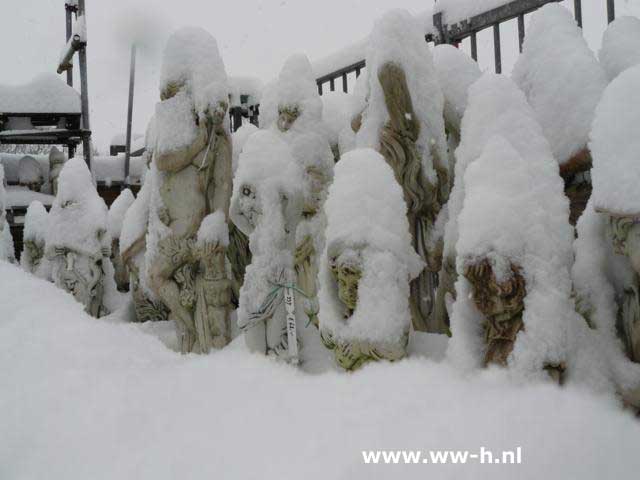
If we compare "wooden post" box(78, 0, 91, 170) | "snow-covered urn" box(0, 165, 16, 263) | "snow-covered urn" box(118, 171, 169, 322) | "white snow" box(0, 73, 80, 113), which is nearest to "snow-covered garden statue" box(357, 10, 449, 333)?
"snow-covered urn" box(118, 171, 169, 322)

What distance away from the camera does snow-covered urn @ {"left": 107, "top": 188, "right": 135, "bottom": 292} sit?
23.6 feet

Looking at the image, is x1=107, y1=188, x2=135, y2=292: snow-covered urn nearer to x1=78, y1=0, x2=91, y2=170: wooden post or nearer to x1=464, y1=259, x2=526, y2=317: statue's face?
x1=78, y1=0, x2=91, y2=170: wooden post

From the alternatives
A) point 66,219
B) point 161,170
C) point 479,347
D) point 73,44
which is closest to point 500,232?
point 479,347

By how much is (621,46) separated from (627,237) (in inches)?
46.3

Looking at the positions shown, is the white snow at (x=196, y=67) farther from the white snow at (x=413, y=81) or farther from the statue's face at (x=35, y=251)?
the statue's face at (x=35, y=251)

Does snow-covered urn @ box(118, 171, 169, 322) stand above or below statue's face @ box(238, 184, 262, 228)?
below

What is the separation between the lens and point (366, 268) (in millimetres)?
2336

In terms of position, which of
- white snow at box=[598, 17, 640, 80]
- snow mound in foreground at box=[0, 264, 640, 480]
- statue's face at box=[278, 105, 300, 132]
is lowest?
snow mound in foreground at box=[0, 264, 640, 480]

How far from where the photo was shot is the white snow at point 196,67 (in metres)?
3.93

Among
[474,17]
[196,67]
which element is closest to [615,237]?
[474,17]

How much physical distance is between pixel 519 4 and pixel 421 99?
3.02 feet

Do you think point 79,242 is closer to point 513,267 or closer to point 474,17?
point 474,17

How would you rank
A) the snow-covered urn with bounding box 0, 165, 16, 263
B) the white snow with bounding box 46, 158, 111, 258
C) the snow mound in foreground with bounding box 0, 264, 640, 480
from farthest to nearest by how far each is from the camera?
the snow-covered urn with bounding box 0, 165, 16, 263
the white snow with bounding box 46, 158, 111, 258
the snow mound in foreground with bounding box 0, 264, 640, 480

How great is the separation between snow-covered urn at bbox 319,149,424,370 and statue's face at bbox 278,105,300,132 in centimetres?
147
